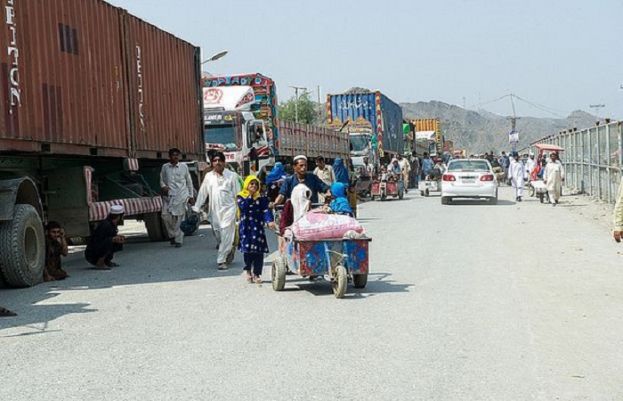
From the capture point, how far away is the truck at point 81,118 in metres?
10.5

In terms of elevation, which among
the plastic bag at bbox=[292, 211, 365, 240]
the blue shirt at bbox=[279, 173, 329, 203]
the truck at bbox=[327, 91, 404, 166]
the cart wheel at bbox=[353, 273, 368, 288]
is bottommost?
the cart wheel at bbox=[353, 273, 368, 288]

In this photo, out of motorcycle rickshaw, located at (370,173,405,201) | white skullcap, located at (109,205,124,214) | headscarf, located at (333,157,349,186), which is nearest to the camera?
white skullcap, located at (109,205,124,214)

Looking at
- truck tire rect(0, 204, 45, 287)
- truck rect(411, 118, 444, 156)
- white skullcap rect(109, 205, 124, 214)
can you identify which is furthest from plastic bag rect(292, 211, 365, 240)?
truck rect(411, 118, 444, 156)

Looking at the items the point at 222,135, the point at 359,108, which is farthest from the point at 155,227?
the point at 359,108

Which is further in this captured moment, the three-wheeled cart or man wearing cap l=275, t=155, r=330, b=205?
man wearing cap l=275, t=155, r=330, b=205

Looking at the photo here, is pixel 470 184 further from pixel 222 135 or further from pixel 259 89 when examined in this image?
pixel 222 135

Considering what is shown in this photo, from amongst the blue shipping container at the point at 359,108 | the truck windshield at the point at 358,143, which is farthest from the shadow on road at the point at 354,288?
the blue shipping container at the point at 359,108

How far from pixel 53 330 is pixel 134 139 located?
8091mm

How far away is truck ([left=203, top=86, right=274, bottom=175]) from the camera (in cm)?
2066

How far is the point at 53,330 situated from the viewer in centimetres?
750

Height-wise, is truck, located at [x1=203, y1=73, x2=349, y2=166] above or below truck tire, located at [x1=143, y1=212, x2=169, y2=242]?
above

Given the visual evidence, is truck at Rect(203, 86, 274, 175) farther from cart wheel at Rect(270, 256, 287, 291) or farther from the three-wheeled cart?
the three-wheeled cart

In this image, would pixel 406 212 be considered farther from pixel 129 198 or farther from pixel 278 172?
pixel 278 172

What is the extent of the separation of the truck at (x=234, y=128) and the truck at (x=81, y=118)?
188 cm
